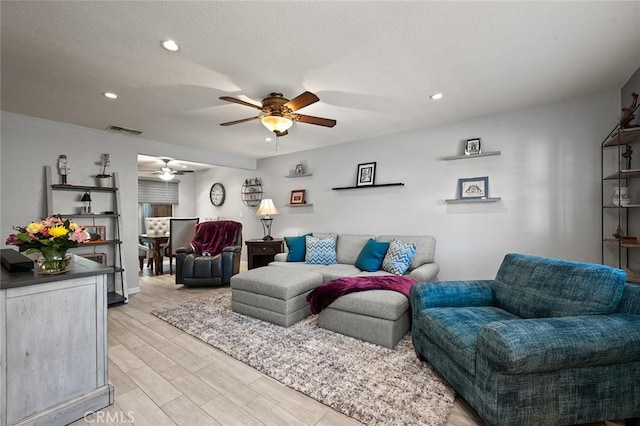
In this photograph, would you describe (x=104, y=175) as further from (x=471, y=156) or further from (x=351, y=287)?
(x=471, y=156)

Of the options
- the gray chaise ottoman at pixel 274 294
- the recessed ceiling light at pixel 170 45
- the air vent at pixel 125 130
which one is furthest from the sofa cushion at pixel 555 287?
the air vent at pixel 125 130

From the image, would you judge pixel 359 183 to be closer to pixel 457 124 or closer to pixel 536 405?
pixel 457 124

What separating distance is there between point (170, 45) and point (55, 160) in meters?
2.89

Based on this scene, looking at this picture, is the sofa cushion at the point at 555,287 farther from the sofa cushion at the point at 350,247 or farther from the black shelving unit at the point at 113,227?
the black shelving unit at the point at 113,227

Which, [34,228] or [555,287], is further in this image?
[555,287]

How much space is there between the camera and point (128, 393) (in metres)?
1.82

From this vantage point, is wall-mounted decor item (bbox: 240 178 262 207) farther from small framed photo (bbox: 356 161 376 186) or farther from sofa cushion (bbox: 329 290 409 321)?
sofa cushion (bbox: 329 290 409 321)

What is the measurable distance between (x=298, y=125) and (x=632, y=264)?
381 cm

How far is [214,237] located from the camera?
5.02 metres

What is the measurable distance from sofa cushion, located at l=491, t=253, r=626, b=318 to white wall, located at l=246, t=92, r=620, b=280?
1348mm

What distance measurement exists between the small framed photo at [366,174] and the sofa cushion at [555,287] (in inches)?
96.3

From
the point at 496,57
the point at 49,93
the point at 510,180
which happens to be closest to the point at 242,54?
the point at 496,57

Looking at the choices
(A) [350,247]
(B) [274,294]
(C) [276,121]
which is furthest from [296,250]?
(C) [276,121]

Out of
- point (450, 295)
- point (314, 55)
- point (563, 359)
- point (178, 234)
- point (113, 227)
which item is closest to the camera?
point (563, 359)
